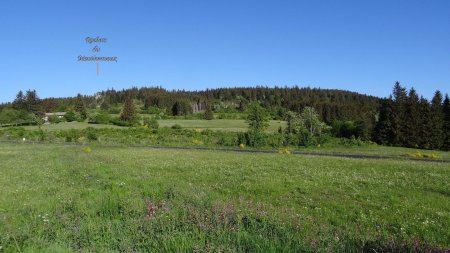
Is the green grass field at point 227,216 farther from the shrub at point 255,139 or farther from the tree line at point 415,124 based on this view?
the tree line at point 415,124

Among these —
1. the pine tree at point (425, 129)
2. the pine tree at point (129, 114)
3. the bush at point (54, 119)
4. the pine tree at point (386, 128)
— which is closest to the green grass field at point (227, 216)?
the pine tree at point (425, 129)

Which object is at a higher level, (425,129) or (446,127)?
(446,127)

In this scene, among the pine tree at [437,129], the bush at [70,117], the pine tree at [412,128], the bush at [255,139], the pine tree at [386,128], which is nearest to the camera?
the bush at [255,139]

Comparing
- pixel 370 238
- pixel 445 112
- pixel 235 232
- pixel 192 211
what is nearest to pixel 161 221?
pixel 192 211

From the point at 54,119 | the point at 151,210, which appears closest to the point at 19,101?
the point at 54,119

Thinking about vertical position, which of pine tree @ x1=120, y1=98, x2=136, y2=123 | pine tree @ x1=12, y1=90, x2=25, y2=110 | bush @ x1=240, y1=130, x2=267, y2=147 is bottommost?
bush @ x1=240, y1=130, x2=267, y2=147

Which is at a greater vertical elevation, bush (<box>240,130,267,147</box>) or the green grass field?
the green grass field

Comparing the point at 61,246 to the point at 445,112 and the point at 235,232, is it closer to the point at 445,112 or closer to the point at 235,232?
the point at 235,232

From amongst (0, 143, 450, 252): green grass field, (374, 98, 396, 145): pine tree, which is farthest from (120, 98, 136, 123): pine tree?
(0, 143, 450, 252): green grass field

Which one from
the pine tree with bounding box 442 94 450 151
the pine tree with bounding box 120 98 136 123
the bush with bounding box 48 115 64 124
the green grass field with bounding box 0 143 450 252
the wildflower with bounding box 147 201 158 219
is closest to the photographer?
the green grass field with bounding box 0 143 450 252

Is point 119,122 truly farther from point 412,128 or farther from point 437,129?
point 437,129

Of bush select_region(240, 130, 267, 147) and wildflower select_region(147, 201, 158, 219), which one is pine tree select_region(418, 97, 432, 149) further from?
wildflower select_region(147, 201, 158, 219)

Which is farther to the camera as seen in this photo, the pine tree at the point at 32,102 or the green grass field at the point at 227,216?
the pine tree at the point at 32,102

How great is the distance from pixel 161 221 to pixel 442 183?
1563 cm
